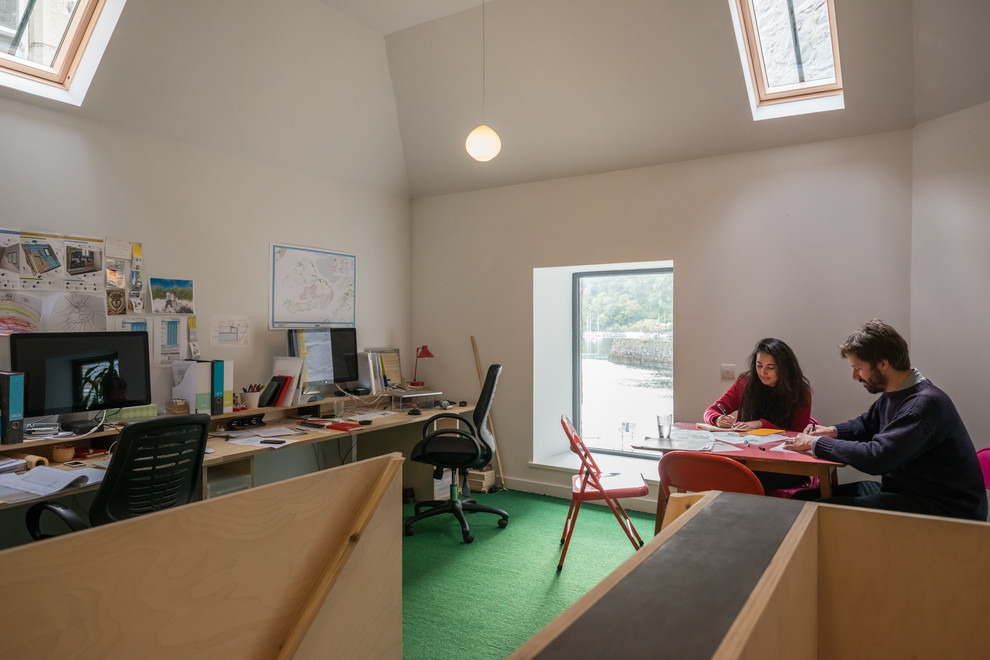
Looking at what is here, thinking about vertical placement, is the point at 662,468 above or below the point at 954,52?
below

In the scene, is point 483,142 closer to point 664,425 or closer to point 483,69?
point 483,69

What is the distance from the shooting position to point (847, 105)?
3.58 meters

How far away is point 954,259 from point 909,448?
5.21 feet

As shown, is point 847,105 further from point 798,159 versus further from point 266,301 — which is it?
point 266,301

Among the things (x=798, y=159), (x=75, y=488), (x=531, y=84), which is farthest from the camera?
(x=531, y=84)

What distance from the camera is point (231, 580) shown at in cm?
137

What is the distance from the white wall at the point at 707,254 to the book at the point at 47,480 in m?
3.14

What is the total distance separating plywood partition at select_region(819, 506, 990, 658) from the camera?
1.03m

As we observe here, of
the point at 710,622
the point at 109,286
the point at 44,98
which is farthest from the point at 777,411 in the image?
the point at 44,98

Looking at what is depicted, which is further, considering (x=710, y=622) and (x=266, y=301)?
(x=266, y=301)

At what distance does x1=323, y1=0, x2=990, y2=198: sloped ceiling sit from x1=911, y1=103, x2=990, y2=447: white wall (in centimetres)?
19

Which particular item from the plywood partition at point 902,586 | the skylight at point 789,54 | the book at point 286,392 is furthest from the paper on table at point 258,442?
the skylight at point 789,54

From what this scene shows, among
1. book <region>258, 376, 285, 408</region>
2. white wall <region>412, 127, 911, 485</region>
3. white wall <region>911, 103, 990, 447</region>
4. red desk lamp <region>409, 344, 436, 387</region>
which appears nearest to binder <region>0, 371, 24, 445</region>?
book <region>258, 376, 285, 408</region>

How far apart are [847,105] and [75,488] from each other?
14.7 ft
